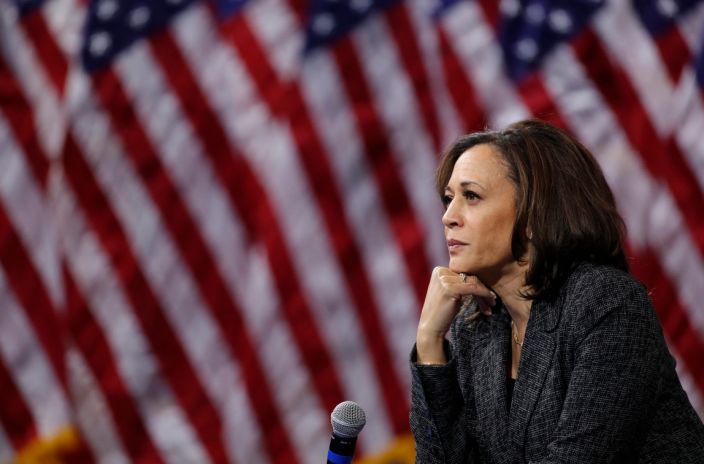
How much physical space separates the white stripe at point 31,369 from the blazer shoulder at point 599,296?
1917mm

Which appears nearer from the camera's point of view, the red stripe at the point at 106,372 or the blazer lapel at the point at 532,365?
the blazer lapel at the point at 532,365

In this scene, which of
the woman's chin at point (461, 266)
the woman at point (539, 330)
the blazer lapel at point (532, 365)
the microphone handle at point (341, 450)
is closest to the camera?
the microphone handle at point (341, 450)

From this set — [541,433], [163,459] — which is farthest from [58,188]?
[541,433]

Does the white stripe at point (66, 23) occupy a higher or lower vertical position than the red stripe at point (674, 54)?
higher

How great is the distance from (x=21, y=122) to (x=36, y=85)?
0.13 meters

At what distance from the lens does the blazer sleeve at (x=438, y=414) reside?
185 cm

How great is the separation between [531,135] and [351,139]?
1.20 metres

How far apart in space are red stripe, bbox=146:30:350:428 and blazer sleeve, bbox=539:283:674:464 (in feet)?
4.72

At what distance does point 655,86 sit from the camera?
9.54 ft

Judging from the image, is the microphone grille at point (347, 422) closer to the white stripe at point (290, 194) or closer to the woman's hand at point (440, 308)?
the woman's hand at point (440, 308)

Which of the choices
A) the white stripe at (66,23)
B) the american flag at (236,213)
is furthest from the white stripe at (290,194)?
the white stripe at (66,23)

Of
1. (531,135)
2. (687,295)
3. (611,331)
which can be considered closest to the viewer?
(611,331)

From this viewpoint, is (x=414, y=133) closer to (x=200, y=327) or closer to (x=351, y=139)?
(x=351, y=139)

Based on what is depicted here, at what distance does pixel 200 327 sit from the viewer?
301cm
